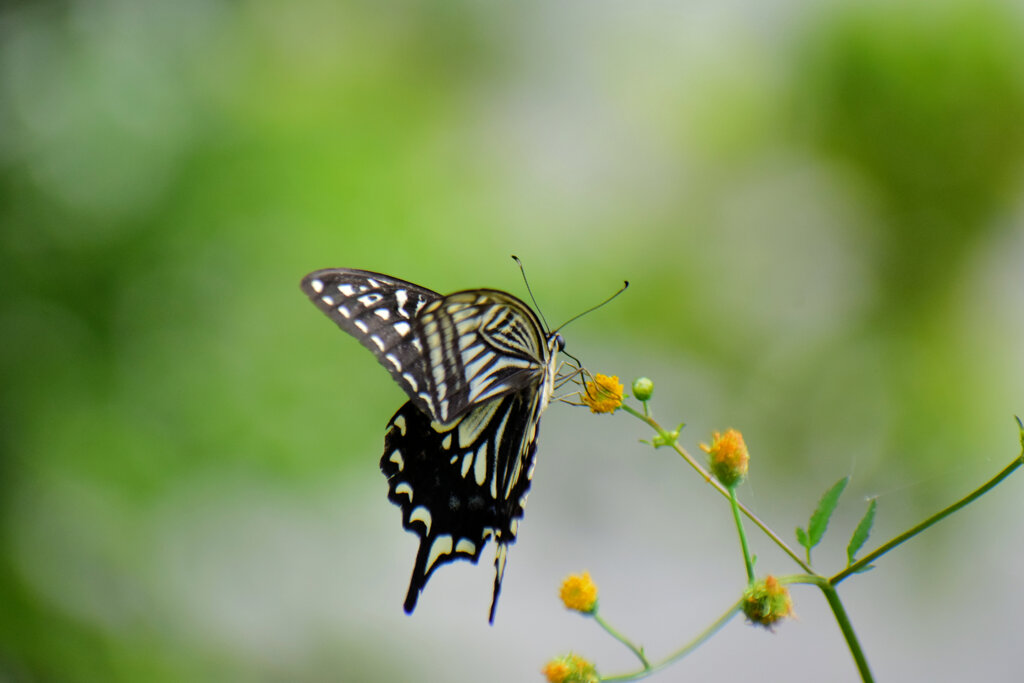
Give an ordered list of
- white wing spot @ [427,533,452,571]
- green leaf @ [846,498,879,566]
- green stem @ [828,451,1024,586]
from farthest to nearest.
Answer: white wing spot @ [427,533,452,571]
green leaf @ [846,498,879,566]
green stem @ [828,451,1024,586]

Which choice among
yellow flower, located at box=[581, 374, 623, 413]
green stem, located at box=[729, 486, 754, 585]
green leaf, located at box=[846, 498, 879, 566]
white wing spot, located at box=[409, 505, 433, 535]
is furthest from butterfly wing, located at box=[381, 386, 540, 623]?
green leaf, located at box=[846, 498, 879, 566]

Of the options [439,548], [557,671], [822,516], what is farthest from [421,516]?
[822,516]

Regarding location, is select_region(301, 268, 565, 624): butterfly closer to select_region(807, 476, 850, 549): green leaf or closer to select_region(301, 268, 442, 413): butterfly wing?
select_region(301, 268, 442, 413): butterfly wing

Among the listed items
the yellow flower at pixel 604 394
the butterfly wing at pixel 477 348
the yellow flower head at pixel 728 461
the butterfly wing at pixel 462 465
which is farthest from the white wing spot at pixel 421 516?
the yellow flower head at pixel 728 461

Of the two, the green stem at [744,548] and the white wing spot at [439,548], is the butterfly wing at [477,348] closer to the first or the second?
the white wing spot at [439,548]

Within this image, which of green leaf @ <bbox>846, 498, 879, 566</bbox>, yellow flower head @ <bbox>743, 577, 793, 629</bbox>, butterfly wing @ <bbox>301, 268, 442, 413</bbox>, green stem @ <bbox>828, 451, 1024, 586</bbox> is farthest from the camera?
butterfly wing @ <bbox>301, 268, 442, 413</bbox>

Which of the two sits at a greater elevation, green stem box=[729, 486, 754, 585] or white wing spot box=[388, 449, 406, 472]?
white wing spot box=[388, 449, 406, 472]

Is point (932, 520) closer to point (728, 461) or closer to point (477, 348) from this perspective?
point (728, 461)
